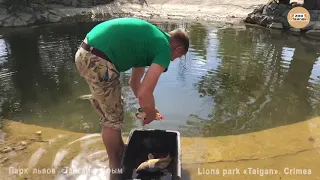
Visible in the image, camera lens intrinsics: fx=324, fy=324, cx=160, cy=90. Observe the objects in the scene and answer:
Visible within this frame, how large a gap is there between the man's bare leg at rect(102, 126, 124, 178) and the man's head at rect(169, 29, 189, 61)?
78 centimetres

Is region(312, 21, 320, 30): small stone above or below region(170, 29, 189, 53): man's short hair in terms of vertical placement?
below

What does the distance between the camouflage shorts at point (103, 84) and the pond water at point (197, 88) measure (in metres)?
1.20

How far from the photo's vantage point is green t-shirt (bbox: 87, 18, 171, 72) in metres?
2.27

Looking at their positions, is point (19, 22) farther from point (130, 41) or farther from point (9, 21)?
point (130, 41)


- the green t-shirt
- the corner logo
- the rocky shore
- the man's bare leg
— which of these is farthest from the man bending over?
the corner logo

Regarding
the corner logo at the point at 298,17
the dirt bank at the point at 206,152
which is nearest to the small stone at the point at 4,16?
the dirt bank at the point at 206,152

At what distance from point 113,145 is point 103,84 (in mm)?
520

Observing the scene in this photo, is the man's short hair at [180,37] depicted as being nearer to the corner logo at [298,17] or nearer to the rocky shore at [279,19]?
the rocky shore at [279,19]

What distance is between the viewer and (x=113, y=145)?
8.53 ft

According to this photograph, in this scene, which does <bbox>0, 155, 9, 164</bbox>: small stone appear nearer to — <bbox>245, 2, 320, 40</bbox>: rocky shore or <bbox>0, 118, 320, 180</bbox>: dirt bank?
<bbox>0, 118, 320, 180</bbox>: dirt bank

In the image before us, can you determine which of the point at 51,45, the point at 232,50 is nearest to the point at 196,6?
the point at 232,50

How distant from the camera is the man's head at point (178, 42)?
2363 mm

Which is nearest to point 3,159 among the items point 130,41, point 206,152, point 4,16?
point 130,41

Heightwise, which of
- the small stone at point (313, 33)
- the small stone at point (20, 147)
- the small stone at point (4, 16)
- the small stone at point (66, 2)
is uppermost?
the small stone at point (66, 2)
